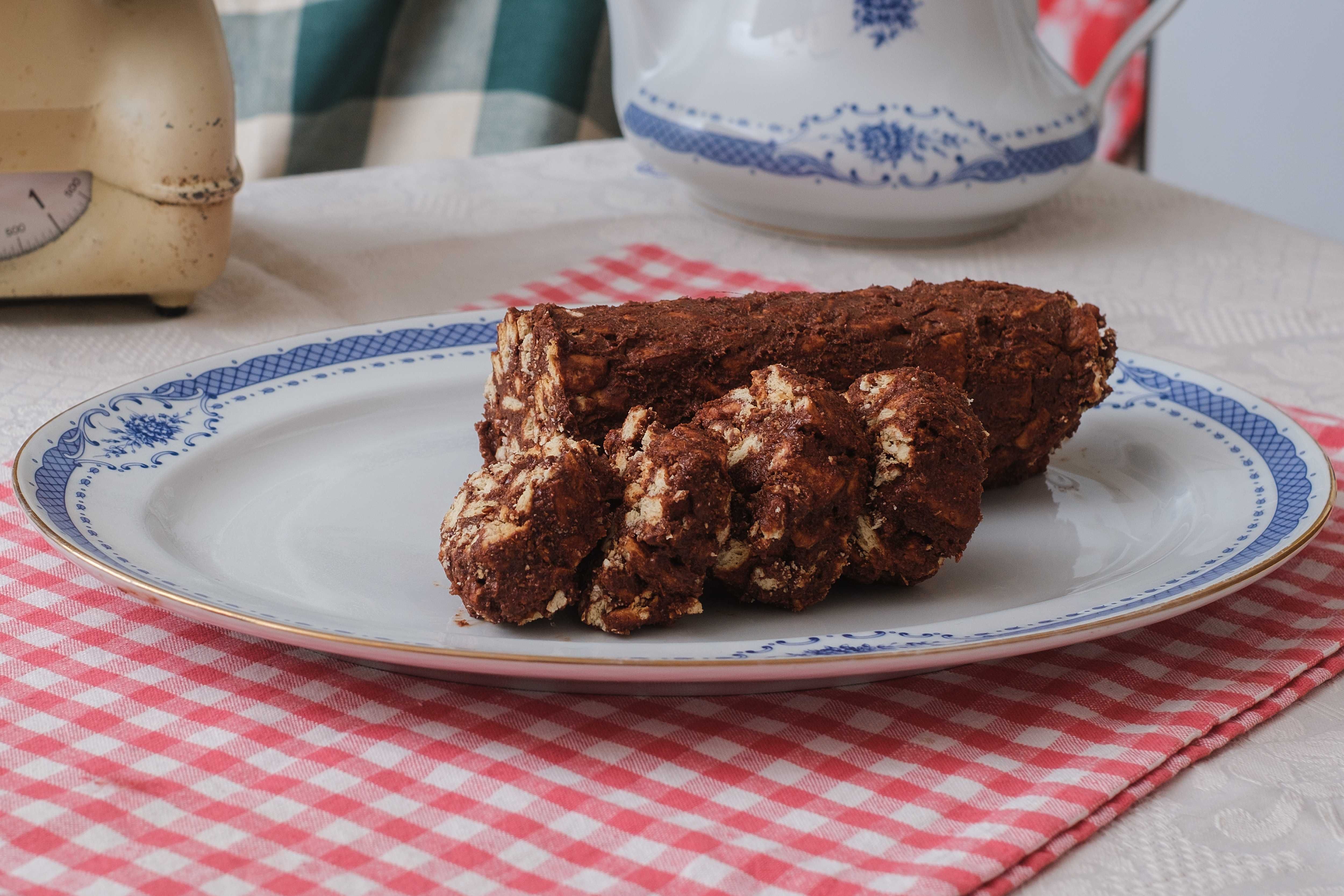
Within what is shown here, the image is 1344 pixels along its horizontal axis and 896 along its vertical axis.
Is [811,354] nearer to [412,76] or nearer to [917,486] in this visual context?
[917,486]

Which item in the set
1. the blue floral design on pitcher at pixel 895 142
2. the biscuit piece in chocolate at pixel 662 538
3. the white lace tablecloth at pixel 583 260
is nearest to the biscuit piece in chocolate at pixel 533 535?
the biscuit piece in chocolate at pixel 662 538

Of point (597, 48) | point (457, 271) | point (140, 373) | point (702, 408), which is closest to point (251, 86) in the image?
point (597, 48)

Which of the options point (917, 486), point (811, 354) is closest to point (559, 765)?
point (917, 486)

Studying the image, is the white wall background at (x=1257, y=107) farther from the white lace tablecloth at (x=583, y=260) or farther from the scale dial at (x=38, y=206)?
the scale dial at (x=38, y=206)

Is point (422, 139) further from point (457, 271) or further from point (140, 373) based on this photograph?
point (140, 373)

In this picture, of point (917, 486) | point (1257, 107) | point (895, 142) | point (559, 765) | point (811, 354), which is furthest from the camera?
point (1257, 107)
